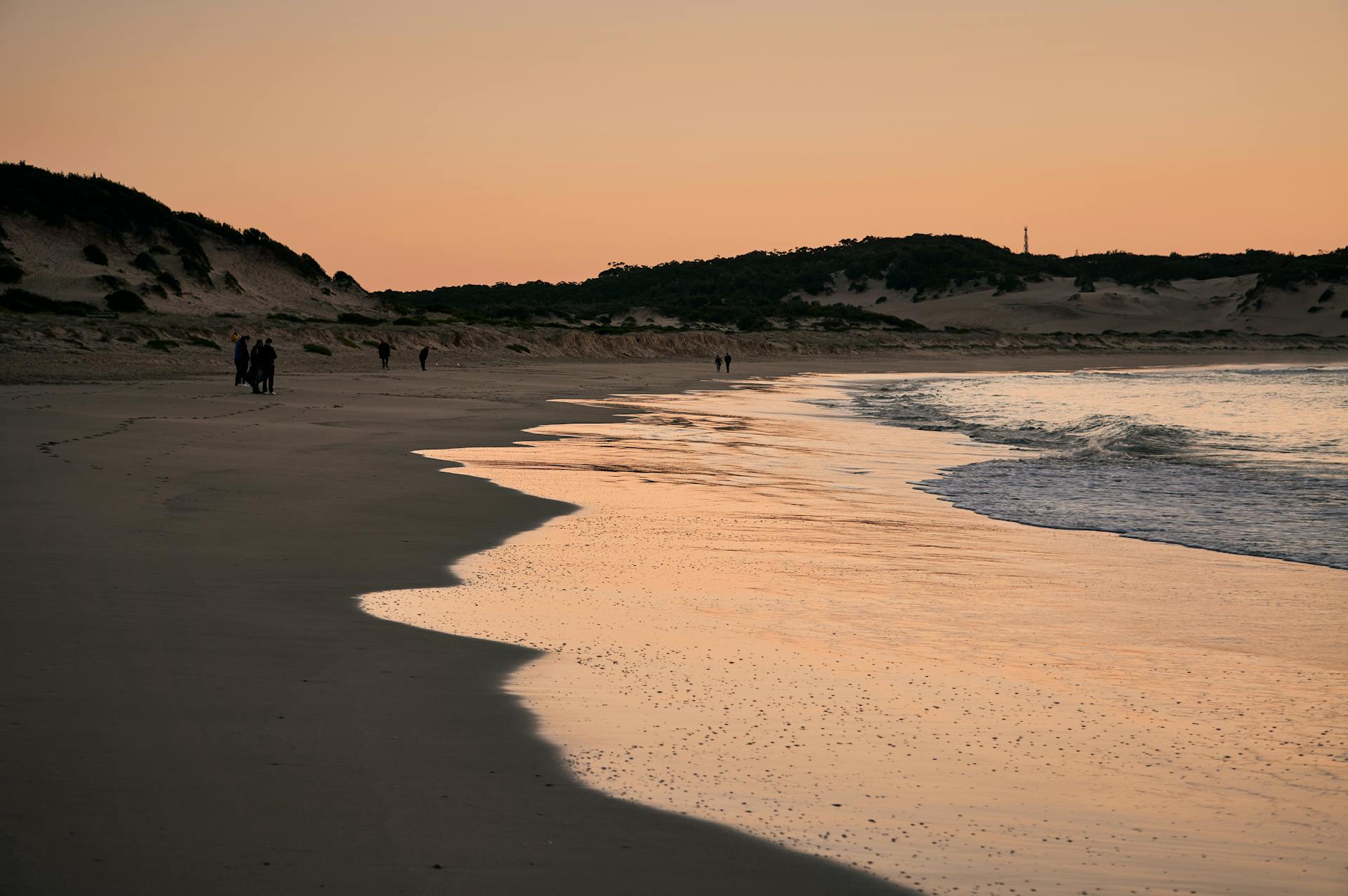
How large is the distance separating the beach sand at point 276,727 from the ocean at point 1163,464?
593 cm

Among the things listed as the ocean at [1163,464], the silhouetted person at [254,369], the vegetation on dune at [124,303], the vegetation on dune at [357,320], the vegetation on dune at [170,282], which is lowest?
the ocean at [1163,464]

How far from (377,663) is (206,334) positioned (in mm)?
41437

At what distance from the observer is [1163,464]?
16750 millimetres

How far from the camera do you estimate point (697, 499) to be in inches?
478

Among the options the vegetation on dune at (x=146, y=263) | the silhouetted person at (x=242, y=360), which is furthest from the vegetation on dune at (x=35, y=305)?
the silhouetted person at (x=242, y=360)

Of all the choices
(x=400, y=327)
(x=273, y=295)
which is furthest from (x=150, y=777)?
(x=273, y=295)

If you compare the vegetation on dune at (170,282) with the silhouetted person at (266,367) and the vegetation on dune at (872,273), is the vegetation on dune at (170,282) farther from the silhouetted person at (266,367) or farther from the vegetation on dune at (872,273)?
the vegetation on dune at (872,273)

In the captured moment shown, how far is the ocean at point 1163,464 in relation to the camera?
10.7 metres

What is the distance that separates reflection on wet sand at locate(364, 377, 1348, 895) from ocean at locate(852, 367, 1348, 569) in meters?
1.10

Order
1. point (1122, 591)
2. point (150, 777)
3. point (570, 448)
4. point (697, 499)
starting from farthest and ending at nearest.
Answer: point (570, 448) → point (697, 499) → point (1122, 591) → point (150, 777)

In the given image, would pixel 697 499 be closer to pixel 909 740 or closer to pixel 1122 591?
pixel 1122 591

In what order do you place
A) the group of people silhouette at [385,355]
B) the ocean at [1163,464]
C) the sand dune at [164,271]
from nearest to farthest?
1. the ocean at [1163,464]
2. the group of people silhouette at [385,355]
3. the sand dune at [164,271]

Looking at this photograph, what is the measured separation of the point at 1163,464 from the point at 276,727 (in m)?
15.0

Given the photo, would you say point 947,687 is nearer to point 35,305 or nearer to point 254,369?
point 254,369
